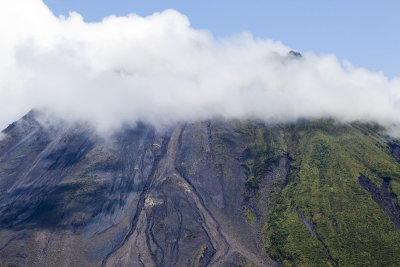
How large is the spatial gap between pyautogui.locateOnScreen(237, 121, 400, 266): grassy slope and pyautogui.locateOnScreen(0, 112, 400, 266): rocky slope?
52 centimetres

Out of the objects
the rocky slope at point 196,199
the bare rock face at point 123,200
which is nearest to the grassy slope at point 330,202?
the rocky slope at point 196,199

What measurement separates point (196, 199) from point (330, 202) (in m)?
59.8

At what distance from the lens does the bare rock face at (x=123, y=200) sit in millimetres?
125938

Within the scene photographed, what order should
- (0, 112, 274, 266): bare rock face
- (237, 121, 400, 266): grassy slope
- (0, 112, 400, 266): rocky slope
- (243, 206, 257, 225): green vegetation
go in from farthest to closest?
(243, 206, 257, 225): green vegetation, (0, 112, 274, 266): bare rock face, (0, 112, 400, 266): rocky slope, (237, 121, 400, 266): grassy slope

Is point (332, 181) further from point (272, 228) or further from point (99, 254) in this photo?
point (99, 254)

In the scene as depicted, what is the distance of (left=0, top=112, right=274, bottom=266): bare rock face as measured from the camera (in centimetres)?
12594

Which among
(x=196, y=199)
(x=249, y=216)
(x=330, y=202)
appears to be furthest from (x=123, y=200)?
(x=330, y=202)

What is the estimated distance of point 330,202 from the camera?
14850cm

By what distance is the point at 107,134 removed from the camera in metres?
192

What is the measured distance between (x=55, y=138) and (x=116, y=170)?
4970 cm

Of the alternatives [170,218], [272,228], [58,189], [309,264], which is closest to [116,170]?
[58,189]

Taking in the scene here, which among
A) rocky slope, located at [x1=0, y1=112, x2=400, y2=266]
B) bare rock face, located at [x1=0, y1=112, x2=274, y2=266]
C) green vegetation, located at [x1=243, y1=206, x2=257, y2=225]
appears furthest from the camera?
green vegetation, located at [x1=243, y1=206, x2=257, y2=225]

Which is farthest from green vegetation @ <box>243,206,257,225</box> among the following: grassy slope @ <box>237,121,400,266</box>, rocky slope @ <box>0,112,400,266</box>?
grassy slope @ <box>237,121,400,266</box>

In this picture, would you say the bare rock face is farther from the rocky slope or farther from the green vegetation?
the green vegetation
